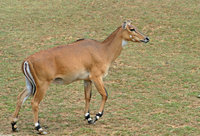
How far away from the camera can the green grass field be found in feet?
30.7

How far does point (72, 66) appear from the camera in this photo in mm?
9039

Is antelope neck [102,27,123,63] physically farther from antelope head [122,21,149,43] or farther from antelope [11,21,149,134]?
antelope head [122,21,149,43]

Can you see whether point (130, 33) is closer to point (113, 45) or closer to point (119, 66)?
point (113, 45)

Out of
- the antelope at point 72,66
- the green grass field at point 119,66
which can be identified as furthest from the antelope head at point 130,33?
the green grass field at point 119,66

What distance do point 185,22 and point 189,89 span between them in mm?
7883

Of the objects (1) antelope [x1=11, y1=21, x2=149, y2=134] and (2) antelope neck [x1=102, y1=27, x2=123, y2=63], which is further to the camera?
(2) antelope neck [x1=102, y1=27, x2=123, y2=63]

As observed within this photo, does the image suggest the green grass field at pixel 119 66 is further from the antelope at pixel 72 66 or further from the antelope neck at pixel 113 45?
the antelope neck at pixel 113 45

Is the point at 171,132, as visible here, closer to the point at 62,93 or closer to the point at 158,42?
the point at 62,93

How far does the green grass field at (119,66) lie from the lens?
9.36m

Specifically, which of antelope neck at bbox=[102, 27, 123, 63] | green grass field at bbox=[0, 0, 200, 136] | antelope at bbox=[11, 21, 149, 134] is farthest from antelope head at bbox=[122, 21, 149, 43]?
green grass field at bbox=[0, 0, 200, 136]

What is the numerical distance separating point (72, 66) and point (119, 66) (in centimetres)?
574

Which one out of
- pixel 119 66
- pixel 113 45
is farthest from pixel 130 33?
pixel 119 66

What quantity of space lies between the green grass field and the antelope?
2.23 feet

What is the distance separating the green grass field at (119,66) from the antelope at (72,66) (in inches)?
26.8
